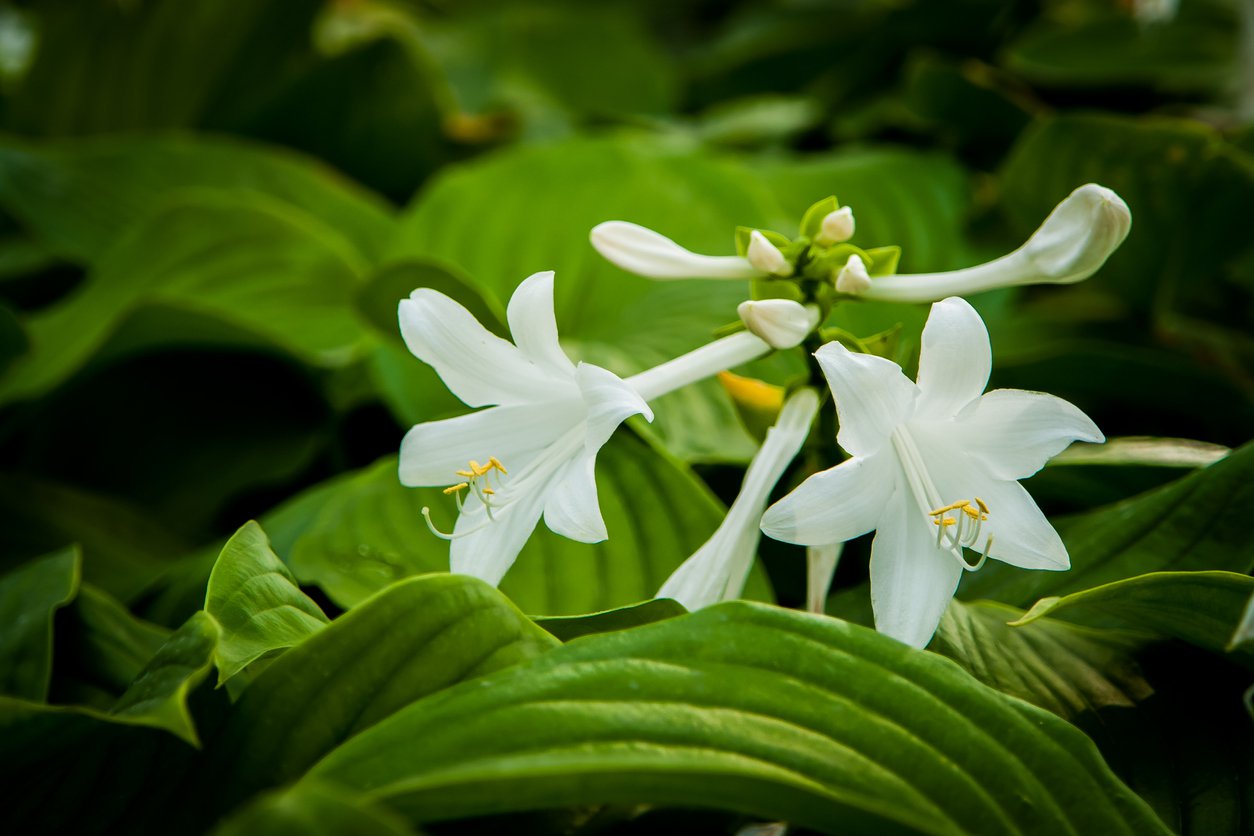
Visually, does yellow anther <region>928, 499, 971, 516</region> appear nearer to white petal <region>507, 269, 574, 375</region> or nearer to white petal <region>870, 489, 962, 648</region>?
white petal <region>870, 489, 962, 648</region>

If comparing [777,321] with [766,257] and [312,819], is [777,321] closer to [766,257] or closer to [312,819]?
[766,257]

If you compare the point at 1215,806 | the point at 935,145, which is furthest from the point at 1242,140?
the point at 1215,806

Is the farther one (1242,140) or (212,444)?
(212,444)

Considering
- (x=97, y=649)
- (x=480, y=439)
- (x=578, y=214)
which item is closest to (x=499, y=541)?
(x=480, y=439)

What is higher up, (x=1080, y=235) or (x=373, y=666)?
(x=1080, y=235)

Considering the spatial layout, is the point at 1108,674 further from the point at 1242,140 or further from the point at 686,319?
the point at 1242,140

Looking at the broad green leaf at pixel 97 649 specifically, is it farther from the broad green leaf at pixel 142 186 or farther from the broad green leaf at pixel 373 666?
the broad green leaf at pixel 142 186

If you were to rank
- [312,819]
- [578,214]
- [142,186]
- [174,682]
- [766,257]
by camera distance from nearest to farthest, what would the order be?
1. [312,819]
2. [174,682]
3. [766,257]
4. [578,214]
5. [142,186]
